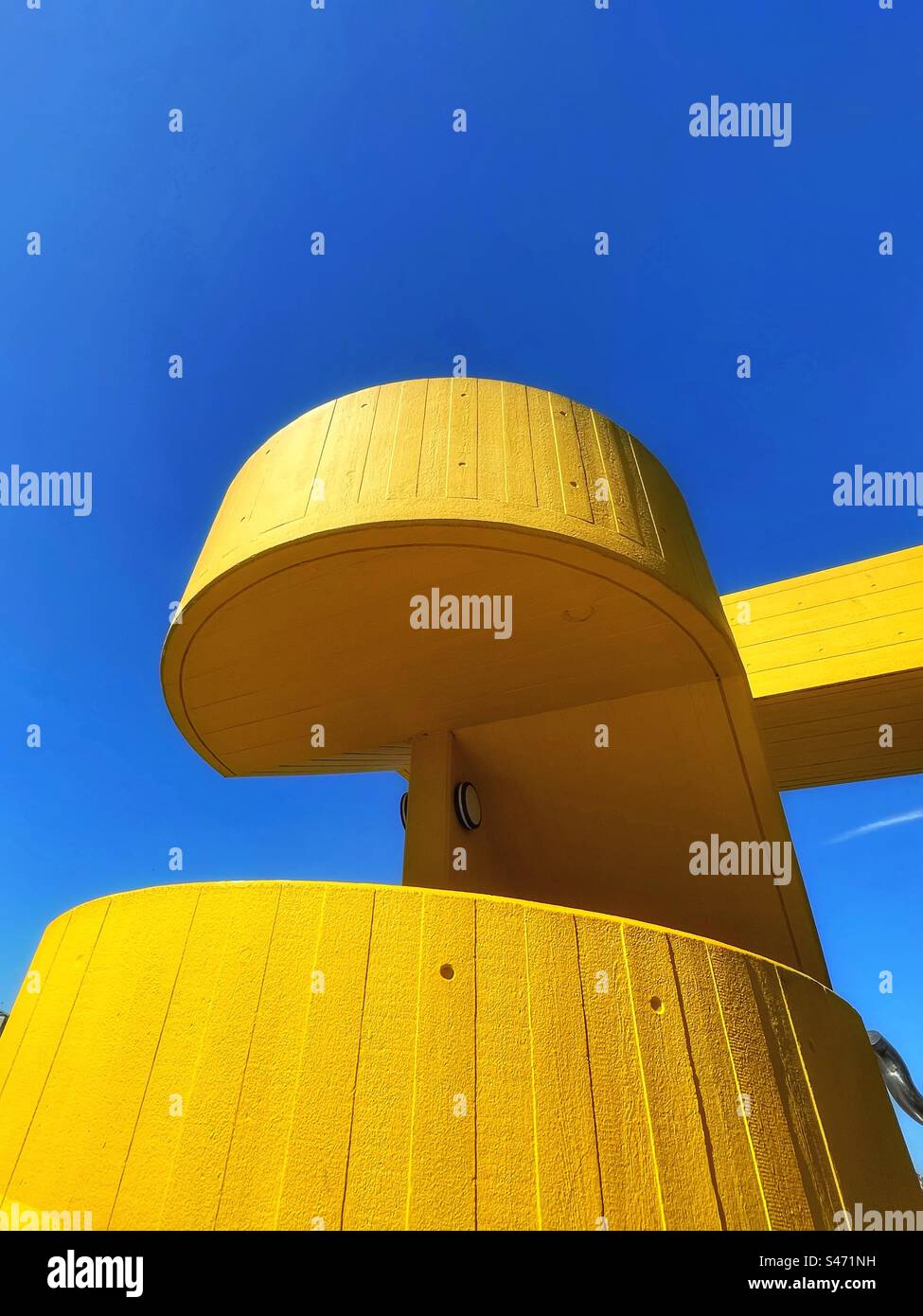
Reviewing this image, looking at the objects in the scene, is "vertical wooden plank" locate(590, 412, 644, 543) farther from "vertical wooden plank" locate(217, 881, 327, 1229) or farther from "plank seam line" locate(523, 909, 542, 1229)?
"vertical wooden plank" locate(217, 881, 327, 1229)

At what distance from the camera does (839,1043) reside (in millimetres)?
2982

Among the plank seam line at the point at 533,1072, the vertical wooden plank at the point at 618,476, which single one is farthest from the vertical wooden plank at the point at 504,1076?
the vertical wooden plank at the point at 618,476

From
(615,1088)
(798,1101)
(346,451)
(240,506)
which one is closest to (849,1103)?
(798,1101)

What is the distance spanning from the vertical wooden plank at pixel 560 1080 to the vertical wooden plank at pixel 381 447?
2334 millimetres

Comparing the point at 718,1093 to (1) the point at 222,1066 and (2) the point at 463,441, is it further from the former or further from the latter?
(2) the point at 463,441

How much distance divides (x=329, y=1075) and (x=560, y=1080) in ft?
2.46

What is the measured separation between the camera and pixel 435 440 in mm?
3951

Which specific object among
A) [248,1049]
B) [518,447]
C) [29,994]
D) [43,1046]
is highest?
[518,447]
